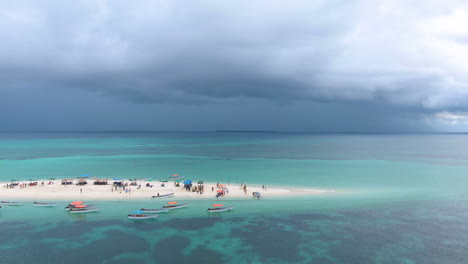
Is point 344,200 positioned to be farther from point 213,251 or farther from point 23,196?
point 23,196

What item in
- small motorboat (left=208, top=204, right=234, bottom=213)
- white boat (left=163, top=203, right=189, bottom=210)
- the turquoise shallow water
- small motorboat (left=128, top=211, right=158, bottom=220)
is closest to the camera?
the turquoise shallow water

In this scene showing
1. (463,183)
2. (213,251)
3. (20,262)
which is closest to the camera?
(20,262)

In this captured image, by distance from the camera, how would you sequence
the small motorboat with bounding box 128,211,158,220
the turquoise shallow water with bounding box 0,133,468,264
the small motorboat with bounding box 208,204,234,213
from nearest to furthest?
the turquoise shallow water with bounding box 0,133,468,264 → the small motorboat with bounding box 128,211,158,220 → the small motorboat with bounding box 208,204,234,213

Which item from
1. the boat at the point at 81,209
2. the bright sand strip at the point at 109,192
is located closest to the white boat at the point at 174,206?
the bright sand strip at the point at 109,192

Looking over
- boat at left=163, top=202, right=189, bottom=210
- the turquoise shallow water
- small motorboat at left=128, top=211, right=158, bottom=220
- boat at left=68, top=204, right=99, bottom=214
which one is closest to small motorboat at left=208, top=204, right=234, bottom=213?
the turquoise shallow water

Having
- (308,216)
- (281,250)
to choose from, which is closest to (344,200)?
(308,216)

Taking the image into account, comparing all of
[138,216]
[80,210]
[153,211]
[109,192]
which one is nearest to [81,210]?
[80,210]

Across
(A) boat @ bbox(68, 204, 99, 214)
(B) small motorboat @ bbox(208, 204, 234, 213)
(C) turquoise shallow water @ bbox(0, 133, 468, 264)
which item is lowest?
(C) turquoise shallow water @ bbox(0, 133, 468, 264)

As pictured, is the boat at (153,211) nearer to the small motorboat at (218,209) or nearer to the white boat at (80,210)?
the small motorboat at (218,209)

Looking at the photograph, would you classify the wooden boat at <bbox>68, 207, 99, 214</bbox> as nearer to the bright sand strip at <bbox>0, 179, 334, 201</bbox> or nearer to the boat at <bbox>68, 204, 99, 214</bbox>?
the boat at <bbox>68, 204, 99, 214</bbox>
